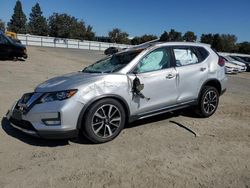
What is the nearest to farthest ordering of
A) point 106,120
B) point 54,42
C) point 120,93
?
point 106,120 → point 120,93 → point 54,42

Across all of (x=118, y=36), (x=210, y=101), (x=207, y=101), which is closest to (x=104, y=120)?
(x=207, y=101)

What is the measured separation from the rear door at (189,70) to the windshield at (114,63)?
3.08ft

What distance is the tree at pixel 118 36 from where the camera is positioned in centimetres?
9462

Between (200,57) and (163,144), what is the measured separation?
245cm

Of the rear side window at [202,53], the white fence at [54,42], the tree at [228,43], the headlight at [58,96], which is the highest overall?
the tree at [228,43]

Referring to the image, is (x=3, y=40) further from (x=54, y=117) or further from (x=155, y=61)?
(x=54, y=117)

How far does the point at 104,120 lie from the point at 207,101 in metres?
2.72

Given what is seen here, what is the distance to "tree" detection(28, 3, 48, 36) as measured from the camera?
94.4 m

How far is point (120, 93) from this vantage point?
5531 millimetres

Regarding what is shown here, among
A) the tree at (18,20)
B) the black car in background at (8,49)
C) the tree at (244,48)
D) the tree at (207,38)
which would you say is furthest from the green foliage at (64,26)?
the black car in background at (8,49)

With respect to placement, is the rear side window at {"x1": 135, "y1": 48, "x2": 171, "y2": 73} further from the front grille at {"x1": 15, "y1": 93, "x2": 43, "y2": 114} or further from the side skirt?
the front grille at {"x1": 15, "y1": 93, "x2": 43, "y2": 114}

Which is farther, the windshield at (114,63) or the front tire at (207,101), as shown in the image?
the front tire at (207,101)

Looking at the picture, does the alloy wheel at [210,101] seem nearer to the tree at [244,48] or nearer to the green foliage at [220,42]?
the tree at [244,48]

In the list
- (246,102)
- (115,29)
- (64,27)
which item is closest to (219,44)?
(115,29)
